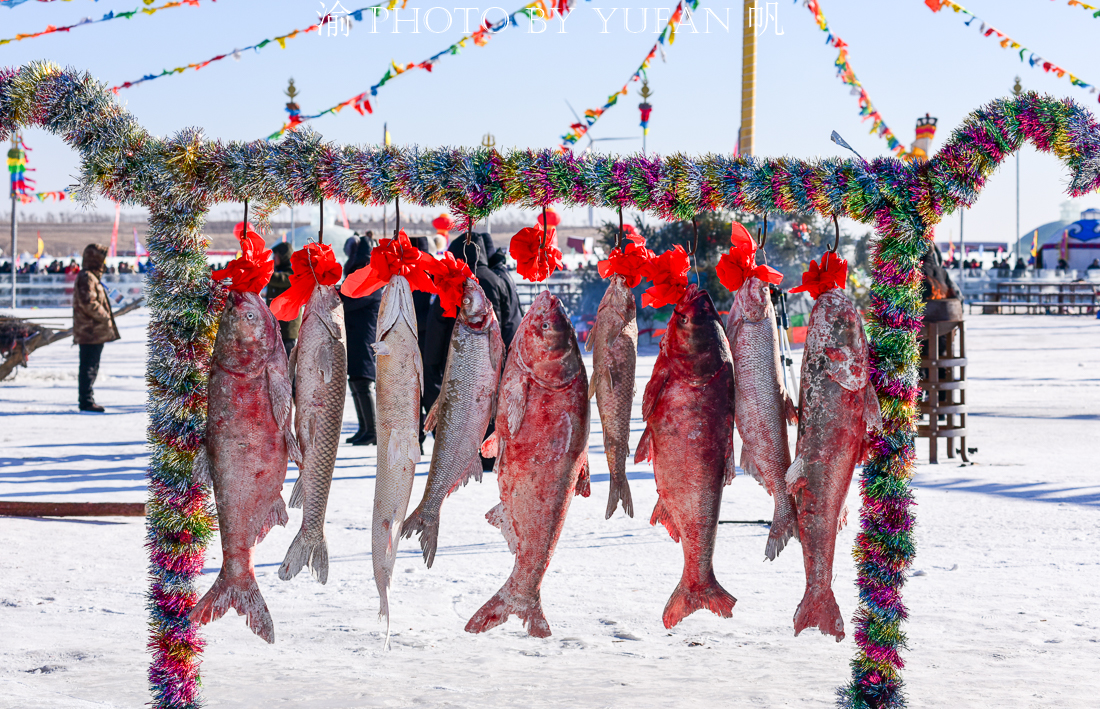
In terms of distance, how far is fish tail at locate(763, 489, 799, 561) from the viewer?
268cm

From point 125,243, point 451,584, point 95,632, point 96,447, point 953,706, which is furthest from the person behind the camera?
point 125,243

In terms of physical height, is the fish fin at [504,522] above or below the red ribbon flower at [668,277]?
below

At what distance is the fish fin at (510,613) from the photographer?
258cm

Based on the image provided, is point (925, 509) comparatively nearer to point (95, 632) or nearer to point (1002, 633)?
point (1002, 633)

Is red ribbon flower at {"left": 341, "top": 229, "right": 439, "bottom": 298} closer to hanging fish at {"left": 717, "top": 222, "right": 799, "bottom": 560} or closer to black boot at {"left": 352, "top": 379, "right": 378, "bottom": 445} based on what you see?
hanging fish at {"left": 717, "top": 222, "right": 799, "bottom": 560}

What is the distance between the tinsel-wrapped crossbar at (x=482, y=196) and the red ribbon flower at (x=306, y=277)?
0.23m

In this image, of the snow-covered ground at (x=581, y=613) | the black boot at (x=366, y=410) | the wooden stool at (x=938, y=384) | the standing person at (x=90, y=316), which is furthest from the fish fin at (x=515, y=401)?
the standing person at (x=90, y=316)

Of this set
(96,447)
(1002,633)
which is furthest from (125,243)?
(1002,633)

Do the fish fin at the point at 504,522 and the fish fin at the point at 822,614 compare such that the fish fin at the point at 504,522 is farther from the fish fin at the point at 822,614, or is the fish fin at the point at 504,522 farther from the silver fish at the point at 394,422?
the fish fin at the point at 822,614

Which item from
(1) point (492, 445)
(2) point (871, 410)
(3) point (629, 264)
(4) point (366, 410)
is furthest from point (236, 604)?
(4) point (366, 410)

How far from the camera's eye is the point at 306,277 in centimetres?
267

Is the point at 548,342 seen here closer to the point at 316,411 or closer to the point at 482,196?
the point at 482,196

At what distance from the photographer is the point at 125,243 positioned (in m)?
107

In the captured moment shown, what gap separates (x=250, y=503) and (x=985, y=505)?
5450 millimetres
